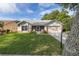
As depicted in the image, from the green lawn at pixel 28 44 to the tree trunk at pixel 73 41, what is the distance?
14 centimetres

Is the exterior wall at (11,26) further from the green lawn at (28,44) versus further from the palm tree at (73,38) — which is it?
the palm tree at (73,38)

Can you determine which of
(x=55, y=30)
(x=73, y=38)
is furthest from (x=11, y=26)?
(x=73, y=38)

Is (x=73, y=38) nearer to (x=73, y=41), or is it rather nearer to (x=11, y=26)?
(x=73, y=41)

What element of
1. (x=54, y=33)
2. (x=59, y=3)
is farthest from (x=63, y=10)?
(x=54, y=33)

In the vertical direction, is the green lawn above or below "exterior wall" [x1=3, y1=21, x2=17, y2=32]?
below

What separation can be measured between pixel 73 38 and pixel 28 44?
1.54 ft

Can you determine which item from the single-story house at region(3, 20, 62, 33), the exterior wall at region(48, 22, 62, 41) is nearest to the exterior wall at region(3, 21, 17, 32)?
the single-story house at region(3, 20, 62, 33)

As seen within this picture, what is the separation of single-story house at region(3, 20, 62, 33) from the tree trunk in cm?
16

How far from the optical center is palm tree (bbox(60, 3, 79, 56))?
228cm

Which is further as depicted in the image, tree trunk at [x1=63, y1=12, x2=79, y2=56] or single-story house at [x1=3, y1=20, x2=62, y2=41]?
single-story house at [x1=3, y1=20, x2=62, y2=41]

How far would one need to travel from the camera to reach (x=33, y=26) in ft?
7.93

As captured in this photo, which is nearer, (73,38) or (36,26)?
(73,38)

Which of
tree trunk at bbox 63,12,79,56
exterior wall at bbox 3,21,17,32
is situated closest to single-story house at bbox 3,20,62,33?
exterior wall at bbox 3,21,17,32

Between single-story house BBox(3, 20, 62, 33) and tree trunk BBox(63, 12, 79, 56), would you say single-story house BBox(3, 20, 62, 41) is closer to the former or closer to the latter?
single-story house BBox(3, 20, 62, 33)
